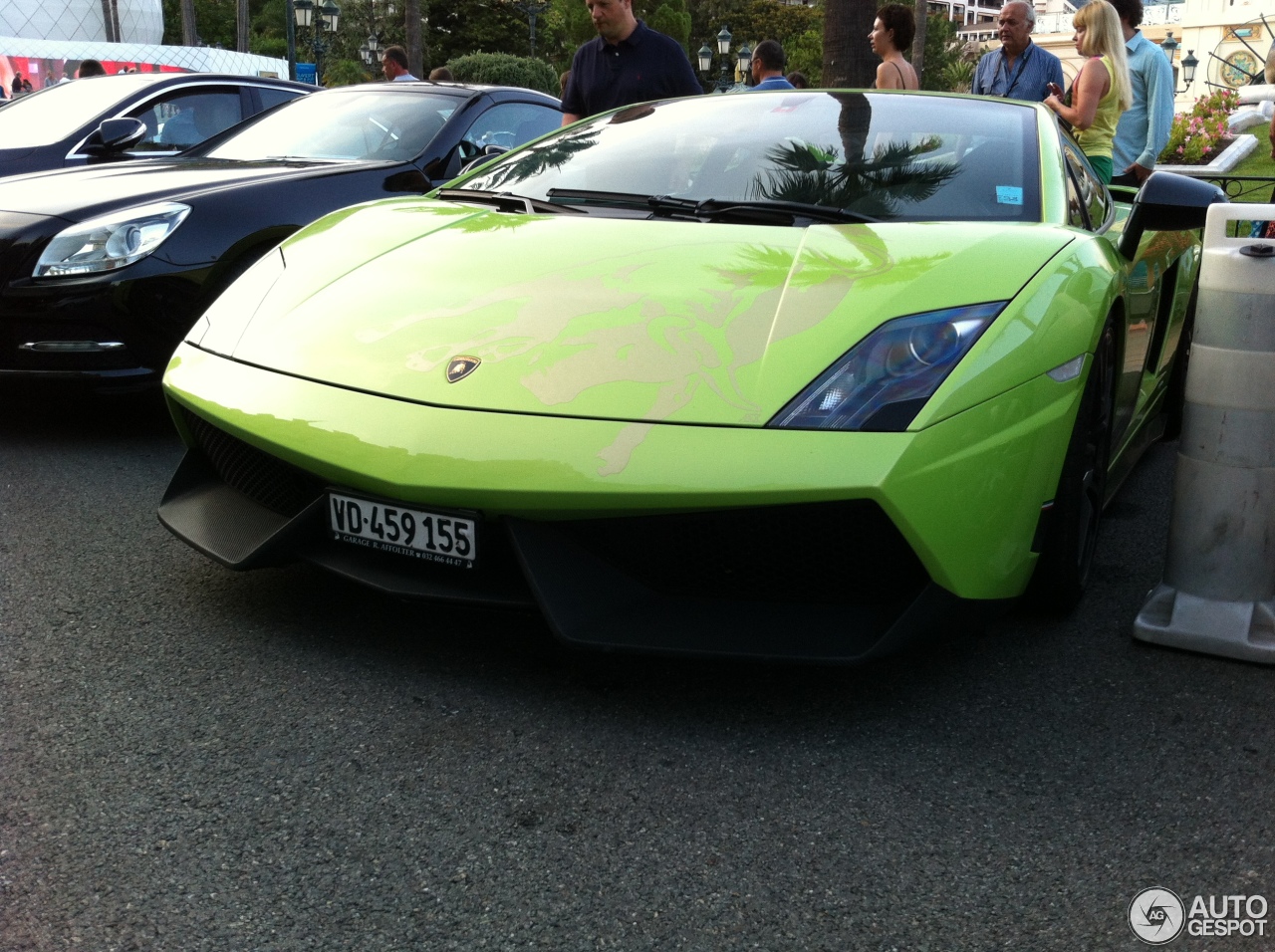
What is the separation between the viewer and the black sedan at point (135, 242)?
13.8ft

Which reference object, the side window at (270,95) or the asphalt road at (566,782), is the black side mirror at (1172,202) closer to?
the asphalt road at (566,782)

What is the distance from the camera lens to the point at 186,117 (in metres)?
6.70

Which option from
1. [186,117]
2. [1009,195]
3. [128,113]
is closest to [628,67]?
[186,117]

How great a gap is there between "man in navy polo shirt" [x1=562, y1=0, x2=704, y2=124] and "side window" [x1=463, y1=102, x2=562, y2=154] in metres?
0.22

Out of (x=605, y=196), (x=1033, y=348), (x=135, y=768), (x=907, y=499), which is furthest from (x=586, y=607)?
(x=605, y=196)

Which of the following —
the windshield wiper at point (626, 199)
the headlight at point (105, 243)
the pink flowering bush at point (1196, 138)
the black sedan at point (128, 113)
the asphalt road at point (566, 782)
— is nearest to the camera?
the asphalt road at point (566, 782)

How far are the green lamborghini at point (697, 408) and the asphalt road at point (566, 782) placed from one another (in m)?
0.22

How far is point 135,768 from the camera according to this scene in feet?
7.25

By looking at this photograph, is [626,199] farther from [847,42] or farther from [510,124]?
[847,42]

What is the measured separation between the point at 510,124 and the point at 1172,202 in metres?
3.43

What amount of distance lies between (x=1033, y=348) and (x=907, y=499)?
1.55 feet

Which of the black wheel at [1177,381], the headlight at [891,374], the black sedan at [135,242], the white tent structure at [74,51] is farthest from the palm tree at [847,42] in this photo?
the white tent structure at [74,51]

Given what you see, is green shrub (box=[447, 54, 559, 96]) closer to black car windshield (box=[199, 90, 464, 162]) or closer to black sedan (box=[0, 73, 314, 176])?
black sedan (box=[0, 73, 314, 176])

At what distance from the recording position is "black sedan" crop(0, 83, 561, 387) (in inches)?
166
